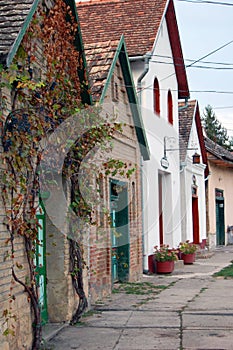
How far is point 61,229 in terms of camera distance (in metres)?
10.2

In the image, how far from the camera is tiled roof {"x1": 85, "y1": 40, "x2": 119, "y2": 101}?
12.7 meters

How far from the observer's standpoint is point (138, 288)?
14.4m

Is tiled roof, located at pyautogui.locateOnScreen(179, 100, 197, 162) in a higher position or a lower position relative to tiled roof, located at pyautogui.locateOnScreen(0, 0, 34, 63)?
higher

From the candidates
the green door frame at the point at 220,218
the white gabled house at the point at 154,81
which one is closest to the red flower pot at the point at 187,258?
the white gabled house at the point at 154,81

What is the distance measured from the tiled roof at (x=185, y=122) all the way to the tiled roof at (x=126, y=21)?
17.5ft

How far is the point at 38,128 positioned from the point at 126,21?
1099 centimetres

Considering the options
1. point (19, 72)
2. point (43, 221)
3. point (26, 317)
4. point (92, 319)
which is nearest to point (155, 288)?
point (92, 319)

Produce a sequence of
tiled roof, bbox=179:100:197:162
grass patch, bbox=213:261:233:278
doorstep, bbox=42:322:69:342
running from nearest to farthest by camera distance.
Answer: doorstep, bbox=42:322:69:342
grass patch, bbox=213:261:233:278
tiled roof, bbox=179:100:197:162

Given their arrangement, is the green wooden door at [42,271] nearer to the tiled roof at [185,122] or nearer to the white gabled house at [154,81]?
the white gabled house at [154,81]

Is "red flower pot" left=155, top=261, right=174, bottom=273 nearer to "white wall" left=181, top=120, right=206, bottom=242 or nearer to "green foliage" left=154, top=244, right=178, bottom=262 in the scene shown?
"green foliage" left=154, top=244, right=178, bottom=262

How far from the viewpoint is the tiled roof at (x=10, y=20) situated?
23.0 ft

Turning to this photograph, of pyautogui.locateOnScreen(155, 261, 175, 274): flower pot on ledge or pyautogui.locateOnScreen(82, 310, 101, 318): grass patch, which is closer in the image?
pyautogui.locateOnScreen(82, 310, 101, 318): grass patch

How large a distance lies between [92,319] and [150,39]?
30.5 ft

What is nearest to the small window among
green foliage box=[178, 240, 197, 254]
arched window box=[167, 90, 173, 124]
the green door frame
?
arched window box=[167, 90, 173, 124]
